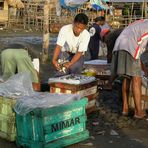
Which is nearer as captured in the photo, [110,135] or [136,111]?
[110,135]

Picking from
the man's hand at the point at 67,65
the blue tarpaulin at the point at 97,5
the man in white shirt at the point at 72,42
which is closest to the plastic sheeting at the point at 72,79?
the man's hand at the point at 67,65

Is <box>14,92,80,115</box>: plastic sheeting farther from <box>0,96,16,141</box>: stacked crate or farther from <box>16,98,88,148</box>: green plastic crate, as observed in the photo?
<box>0,96,16,141</box>: stacked crate

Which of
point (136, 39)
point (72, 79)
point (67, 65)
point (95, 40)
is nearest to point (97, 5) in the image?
point (95, 40)

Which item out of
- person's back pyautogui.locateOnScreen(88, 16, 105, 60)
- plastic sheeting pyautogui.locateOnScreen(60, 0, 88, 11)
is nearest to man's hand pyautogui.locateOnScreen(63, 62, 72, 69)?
person's back pyautogui.locateOnScreen(88, 16, 105, 60)

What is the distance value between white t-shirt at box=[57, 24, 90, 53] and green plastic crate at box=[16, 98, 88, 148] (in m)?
1.67

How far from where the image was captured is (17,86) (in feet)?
18.1

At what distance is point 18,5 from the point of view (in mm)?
31203

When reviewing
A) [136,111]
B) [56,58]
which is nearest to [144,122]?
[136,111]

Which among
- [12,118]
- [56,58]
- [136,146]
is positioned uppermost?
[56,58]

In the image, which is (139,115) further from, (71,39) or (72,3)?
(72,3)

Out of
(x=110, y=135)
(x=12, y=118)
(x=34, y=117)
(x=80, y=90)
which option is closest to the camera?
(x=34, y=117)

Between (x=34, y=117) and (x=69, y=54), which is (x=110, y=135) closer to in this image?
(x=34, y=117)

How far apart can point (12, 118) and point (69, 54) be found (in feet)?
7.22

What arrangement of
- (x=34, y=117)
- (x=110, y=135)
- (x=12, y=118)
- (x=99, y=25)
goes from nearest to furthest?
1. (x=34, y=117)
2. (x=12, y=118)
3. (x=110, y=135)
4. (x=99, y=25)
